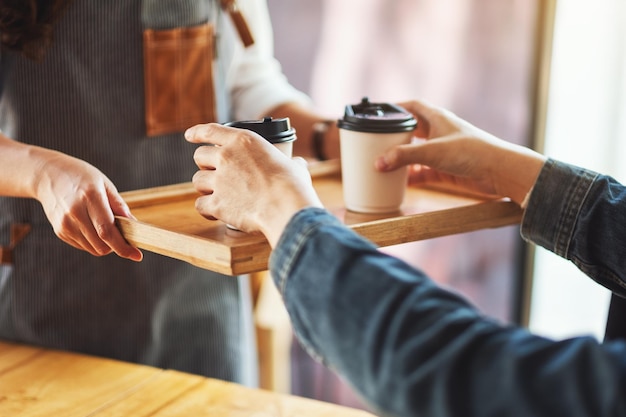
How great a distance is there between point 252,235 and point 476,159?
0.40 metres

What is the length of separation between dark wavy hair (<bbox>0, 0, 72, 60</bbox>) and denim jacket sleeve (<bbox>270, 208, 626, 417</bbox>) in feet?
2.67

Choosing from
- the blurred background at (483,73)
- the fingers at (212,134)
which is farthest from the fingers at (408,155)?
the blurred background at (483,73)

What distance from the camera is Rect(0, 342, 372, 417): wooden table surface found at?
4.07 feet

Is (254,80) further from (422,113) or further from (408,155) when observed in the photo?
(408,155)

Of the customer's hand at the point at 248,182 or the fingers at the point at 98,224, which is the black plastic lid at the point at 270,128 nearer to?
the customer's hand at the point at 248,182

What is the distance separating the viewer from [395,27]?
2.62 m

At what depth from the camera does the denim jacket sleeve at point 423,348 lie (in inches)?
28.7

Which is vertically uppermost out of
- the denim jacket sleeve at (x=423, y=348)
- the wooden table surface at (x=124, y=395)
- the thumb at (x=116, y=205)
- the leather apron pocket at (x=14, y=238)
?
the thumb at (x=116, y=205)

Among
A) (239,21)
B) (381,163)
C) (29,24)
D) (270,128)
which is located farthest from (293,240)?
(239,21)

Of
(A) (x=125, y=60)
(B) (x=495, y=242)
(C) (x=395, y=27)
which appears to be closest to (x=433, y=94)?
(C) (x=395, y=27)

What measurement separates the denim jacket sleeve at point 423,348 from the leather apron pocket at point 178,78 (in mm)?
850

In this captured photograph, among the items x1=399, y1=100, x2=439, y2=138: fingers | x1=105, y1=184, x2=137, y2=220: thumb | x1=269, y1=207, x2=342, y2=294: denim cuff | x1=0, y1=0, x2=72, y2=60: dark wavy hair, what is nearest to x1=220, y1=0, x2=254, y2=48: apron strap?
x1=0, y1=0, x2=72, y2=60: dark wavy hair

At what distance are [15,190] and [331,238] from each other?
60 cm

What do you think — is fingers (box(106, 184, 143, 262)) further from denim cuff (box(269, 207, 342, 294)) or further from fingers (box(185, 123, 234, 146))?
denim cuff (box(269, 207, 342, 294))
